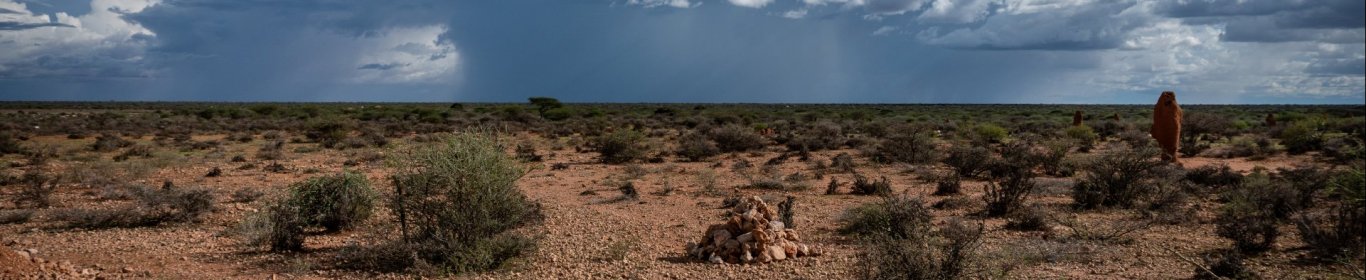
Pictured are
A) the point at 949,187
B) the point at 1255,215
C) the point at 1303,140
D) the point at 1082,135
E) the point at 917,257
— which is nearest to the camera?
the point at 917,257

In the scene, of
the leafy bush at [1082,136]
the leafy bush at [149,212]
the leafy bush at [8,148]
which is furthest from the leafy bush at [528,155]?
the leafy bush at [1082,136]

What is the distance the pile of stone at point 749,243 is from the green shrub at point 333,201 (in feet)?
15.7

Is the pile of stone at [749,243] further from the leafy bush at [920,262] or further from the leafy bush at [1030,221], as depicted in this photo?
the leafy bush at [1030,221]

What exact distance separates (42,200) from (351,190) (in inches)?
227

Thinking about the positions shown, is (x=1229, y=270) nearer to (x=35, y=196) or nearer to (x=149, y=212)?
(x=149, y=212)

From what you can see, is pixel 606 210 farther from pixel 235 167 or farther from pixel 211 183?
pixel 235 167

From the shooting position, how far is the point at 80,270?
7.35m

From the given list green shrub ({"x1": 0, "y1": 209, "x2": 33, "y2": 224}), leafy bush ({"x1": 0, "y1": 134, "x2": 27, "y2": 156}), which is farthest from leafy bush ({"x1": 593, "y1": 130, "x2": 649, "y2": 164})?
leafy bush ({"x1": 0, "y1": 134, "x2": 27, "y2": 156})

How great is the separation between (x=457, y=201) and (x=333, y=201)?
309 cm

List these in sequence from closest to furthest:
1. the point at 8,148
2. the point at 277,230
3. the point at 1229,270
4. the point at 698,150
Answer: the point at 1229,270, the point at 277,230, the point at 8,148, the point at 698,150

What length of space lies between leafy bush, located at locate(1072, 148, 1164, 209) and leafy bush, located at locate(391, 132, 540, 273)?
898 cm

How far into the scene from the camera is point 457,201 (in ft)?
25.3

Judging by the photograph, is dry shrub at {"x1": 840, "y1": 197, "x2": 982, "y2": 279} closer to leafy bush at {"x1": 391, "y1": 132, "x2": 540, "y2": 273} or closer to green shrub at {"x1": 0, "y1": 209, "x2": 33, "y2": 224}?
leafy bush at {"x1": 391, "y1": 132, "x2": 540, "y2": 273}

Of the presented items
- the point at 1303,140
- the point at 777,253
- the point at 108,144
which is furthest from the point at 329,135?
the point at 1303,140
